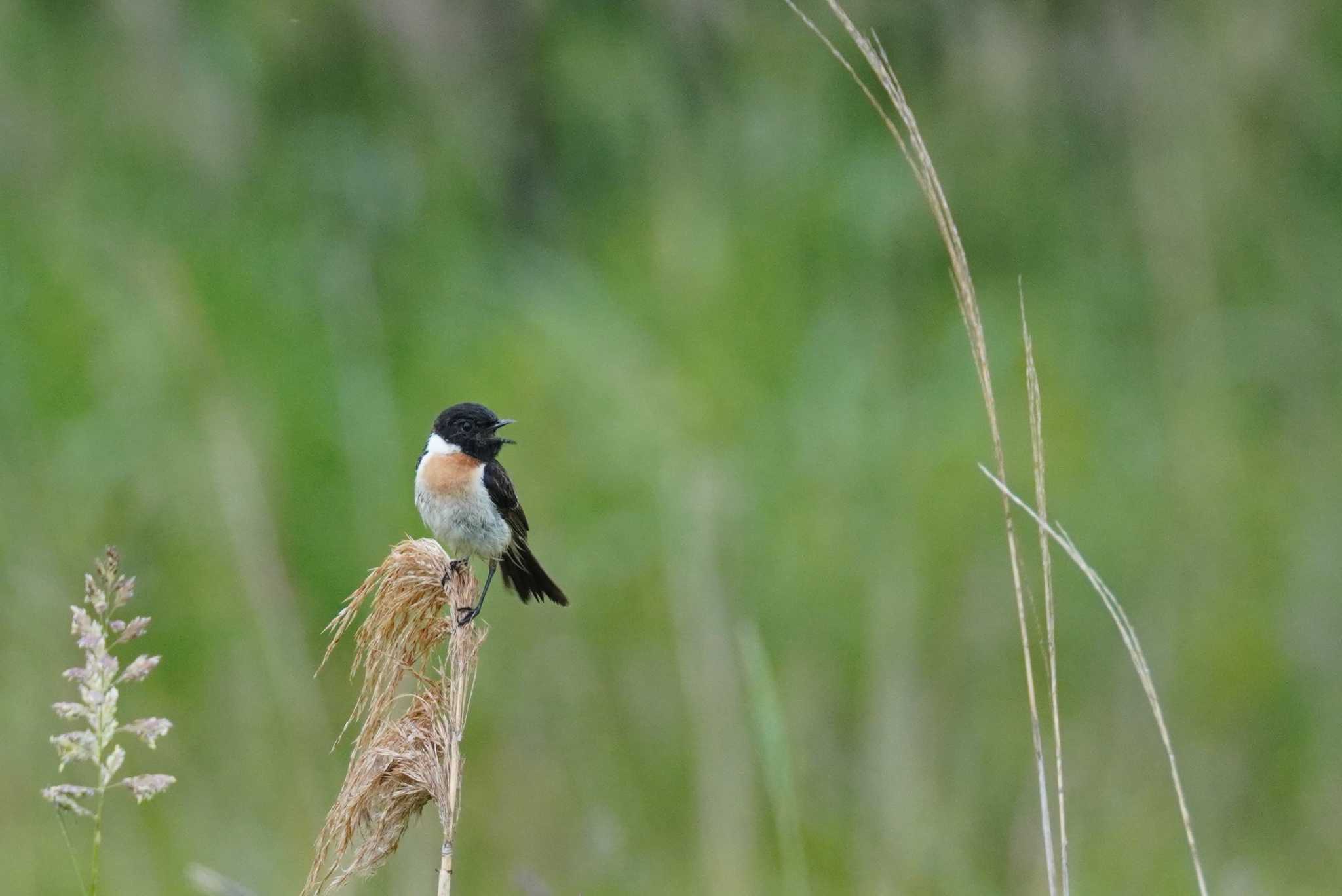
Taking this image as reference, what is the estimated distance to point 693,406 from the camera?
5.50 meters

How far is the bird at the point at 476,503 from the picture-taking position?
11.9 feet

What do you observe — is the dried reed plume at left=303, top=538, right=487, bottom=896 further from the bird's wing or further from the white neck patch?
the white neck patch

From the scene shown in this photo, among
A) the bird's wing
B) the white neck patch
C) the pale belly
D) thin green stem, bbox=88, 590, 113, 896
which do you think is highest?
the white neck patch

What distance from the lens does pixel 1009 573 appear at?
5363 mm

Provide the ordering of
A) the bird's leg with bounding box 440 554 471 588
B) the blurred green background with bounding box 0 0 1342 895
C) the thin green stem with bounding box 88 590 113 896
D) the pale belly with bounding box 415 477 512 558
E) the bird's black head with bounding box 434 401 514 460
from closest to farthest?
the thin green stem with bounding box 88 590 113 896, the bird's leg with bounding box 440 554 471 588, the pale belly with bounding box 415 477 512 558, the bird's black head with bounding box 434 401 514 460, the blurred green background with bounding box 0 0 1342 895

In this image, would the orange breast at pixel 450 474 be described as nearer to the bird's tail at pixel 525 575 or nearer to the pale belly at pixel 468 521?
the pale belly at pixel 468 521

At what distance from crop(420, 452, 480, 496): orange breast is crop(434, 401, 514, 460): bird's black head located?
4 cm

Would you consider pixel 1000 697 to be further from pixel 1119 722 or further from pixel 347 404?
pixel 347 404

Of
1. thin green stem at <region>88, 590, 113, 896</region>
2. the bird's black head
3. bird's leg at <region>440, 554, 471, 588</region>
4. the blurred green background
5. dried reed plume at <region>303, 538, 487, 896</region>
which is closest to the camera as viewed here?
thin green stem at <region>88, 590, 113, 896</region>

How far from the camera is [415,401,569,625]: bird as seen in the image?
364 cm

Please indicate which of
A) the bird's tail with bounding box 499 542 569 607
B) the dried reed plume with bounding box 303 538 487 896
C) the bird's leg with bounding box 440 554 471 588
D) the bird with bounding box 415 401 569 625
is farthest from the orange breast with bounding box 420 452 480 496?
the dried reed plume with bounding box 303 538 487 896

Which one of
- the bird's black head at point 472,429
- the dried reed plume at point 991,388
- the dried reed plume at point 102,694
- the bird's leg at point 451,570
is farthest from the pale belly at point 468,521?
the dried reed plume at point 102,694

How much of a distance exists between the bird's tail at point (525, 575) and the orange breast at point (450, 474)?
202mm

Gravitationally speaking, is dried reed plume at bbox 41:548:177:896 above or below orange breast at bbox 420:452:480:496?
below
